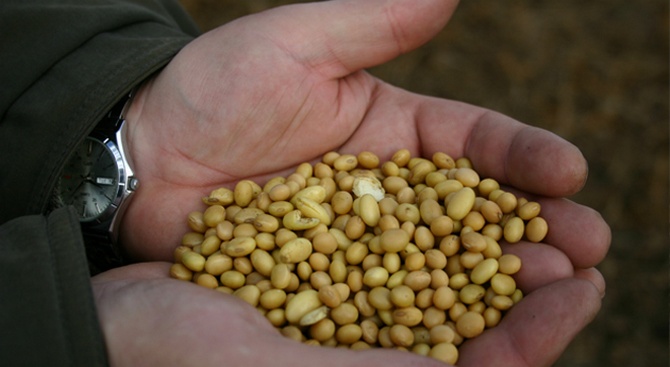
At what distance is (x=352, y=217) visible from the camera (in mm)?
1332

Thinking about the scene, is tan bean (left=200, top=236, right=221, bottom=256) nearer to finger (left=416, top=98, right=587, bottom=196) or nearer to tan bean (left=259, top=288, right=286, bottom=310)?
tan bean (left=259, top=288, right=286, bottom=310)

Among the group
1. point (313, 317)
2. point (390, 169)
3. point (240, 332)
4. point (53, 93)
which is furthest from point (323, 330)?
point (53, 93)

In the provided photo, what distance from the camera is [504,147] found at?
54.6 inches

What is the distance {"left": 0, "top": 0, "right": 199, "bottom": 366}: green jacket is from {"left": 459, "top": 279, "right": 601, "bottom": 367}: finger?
0.61m

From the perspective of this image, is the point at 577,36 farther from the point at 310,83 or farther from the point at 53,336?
the point at 53,336

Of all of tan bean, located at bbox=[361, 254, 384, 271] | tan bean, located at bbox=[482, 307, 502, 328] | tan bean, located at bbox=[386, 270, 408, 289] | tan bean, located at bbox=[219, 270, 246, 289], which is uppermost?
tan bean, located at bbox=[219, 270, 246, 289]

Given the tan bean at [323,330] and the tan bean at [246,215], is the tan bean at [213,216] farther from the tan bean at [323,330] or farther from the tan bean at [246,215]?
the tan bean at [323,330]

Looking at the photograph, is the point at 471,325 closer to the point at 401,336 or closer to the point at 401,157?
the point at 401,336

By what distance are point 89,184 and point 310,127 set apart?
49cm

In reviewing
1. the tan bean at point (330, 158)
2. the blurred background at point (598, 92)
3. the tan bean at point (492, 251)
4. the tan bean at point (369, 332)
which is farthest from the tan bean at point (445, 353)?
the blurred background at point (598, 92)

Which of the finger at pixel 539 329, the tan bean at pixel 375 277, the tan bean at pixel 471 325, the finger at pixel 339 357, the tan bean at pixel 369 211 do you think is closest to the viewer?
the finger at pixel 339 357

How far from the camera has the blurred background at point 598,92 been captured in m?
2.21

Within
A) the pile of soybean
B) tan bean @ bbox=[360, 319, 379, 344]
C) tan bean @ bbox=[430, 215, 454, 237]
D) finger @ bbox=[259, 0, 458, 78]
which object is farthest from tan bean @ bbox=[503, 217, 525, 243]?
finger @ bbox=[259, 0, 458, 78]

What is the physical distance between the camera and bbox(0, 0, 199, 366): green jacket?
1011 mm
